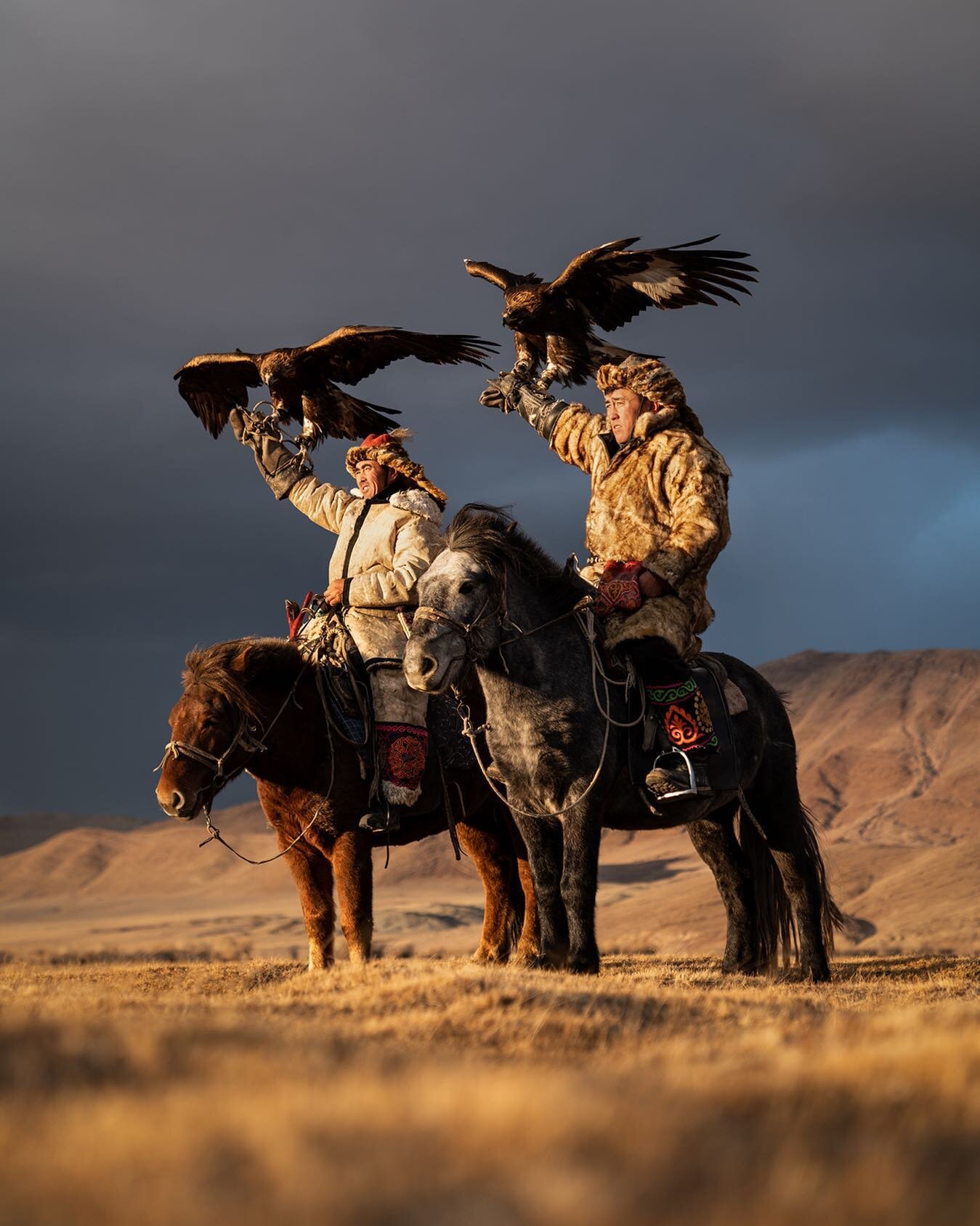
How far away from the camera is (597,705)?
766cm

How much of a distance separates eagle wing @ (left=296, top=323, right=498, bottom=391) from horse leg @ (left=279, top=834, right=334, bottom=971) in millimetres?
3899

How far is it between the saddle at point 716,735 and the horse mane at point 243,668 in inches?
102

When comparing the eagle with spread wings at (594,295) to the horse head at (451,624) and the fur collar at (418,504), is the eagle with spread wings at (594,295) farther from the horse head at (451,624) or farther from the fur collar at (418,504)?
the horse head at (451,624)

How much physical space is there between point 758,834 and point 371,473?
404cm

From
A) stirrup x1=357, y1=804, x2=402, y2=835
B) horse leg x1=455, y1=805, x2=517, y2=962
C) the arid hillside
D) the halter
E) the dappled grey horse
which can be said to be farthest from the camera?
the arid hillside

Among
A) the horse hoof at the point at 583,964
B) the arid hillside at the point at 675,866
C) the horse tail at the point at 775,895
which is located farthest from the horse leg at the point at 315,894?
the arid hillside at the point at 675,866

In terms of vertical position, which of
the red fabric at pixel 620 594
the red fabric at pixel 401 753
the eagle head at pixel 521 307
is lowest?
the red fabric at pixel 401 753

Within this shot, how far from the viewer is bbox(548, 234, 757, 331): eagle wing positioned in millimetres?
8852

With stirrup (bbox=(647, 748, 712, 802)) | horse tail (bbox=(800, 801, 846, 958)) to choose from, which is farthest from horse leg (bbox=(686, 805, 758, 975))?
stirrup (bbox=(647, 748, 712, 802))

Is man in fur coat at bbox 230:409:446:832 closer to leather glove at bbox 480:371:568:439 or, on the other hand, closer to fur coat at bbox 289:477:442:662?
fur coat at bbox 289:477:442:662

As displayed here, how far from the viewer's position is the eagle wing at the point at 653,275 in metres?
8.85

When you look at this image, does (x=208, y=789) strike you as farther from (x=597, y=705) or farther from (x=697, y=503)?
(x=697, y=503)

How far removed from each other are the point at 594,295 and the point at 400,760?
3.59 m

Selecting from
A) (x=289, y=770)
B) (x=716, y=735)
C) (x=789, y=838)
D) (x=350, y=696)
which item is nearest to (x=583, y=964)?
(x=716, y=735)
